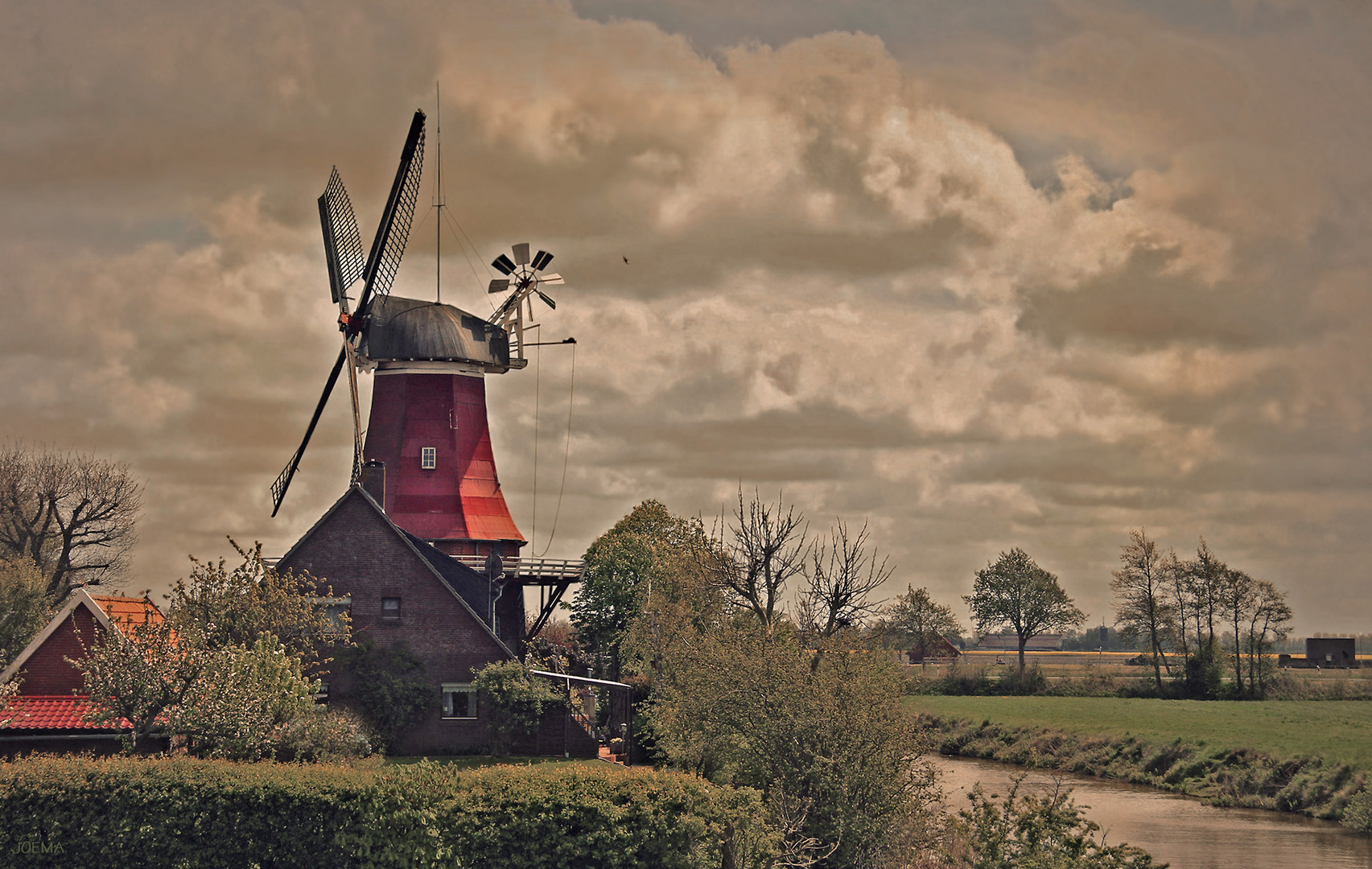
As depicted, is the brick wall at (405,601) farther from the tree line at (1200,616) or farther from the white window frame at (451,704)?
the tree line at (1200,616)

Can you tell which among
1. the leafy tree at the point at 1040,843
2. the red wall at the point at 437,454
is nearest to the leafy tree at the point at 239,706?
the leafy tree at the point at 1040,843

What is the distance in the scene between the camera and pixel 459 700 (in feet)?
131

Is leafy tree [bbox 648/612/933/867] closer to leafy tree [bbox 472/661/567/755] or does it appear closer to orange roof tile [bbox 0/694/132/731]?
leafy tree [bbox 472/661/567/755]

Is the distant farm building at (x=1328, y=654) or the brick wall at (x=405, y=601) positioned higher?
the brick wall at (x=405, y=601)

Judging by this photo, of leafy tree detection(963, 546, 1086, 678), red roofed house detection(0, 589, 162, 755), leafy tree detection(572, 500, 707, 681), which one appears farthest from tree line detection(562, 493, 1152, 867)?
leafy tree detection(963, 546, 1086, 678)

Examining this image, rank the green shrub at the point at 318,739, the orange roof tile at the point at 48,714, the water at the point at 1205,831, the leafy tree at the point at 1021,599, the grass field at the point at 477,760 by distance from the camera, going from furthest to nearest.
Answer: the leafy tree at the point at 1021,599 < the grass field at the point at 477,760 < the water at the point at 1205,831 < the orange roof tile at the point at 48,714 < the green shrub at the point at 318,739

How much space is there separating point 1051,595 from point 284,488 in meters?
64.9

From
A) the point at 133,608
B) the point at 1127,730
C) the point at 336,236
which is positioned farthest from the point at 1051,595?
the point at 133,608

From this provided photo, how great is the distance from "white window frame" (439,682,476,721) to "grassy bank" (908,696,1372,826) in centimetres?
1452

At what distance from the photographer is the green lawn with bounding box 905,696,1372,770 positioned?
46.2m

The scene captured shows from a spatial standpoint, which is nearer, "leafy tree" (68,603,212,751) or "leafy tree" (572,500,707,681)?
"leafy tree" (68,603,212,751)

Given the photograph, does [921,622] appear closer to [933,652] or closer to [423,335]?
[933,652]

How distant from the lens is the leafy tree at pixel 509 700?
38938 mm

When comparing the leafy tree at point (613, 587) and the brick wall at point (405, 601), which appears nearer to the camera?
the brick wall at point (405, 601)
